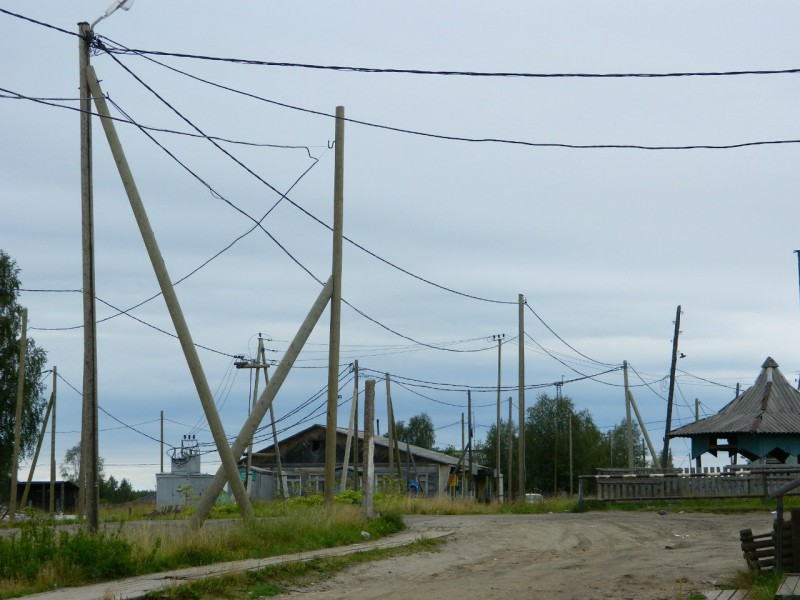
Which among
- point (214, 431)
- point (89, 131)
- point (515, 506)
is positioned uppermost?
point (89, 131)

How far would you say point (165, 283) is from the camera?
17250 mm

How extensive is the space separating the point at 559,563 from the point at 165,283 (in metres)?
7.84

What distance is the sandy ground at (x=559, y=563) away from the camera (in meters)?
13.5

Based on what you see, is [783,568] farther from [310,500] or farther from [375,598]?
[310,500]

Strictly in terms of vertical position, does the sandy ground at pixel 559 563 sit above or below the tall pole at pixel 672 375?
below

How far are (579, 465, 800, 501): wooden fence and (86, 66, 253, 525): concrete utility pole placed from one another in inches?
617

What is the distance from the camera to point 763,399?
3466 cm

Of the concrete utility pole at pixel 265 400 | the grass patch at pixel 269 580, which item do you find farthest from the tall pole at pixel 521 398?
the grass patch at pixel 269 580

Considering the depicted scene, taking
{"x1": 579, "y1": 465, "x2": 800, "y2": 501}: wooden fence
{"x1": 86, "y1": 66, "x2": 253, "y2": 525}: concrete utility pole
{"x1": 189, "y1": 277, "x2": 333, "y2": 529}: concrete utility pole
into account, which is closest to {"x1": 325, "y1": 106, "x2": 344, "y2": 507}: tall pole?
{"x1": 189, "y1": 277, "x2": 333, "y2": 529}: concrete utility pole

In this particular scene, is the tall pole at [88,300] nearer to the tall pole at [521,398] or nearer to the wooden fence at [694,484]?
the wooden fence at [694,484]

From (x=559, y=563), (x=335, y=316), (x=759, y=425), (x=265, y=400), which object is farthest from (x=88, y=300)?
(x=759, y=425)

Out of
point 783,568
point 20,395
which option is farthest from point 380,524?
point 20,395

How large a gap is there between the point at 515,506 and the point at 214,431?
18336mm

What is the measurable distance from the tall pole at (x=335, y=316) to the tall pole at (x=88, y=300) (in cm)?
570
